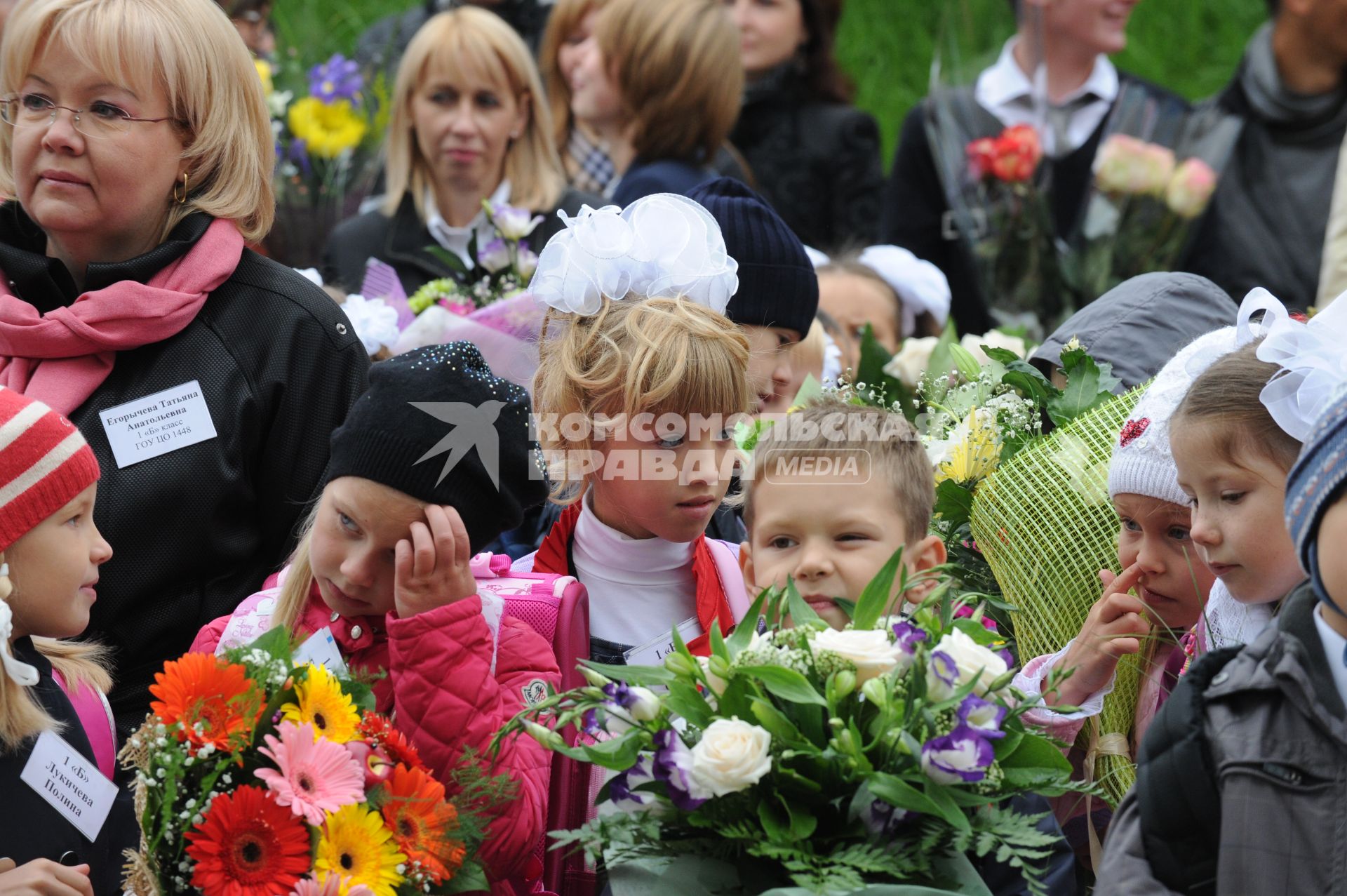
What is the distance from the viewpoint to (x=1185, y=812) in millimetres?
2100

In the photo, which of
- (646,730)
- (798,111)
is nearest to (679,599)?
(646,730)

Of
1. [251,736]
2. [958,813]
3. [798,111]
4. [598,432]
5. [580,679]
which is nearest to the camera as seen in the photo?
[958,813]

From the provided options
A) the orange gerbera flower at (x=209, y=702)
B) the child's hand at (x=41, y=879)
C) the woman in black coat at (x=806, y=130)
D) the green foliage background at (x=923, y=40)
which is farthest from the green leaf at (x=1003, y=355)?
the green foliage background at (x=923, y=40)

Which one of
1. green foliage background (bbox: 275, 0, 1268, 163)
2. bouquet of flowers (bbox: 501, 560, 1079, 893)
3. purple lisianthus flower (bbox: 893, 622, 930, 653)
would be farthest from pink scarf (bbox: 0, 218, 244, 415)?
green foliage background (bbox: 275, 0, 1268, 163)

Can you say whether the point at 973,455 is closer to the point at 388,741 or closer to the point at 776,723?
the point at 776,723

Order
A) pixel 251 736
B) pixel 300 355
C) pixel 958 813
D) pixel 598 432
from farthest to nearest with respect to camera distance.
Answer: pixel 300 355 < pixel 598 432 < pixel 251 736 < pixel 958 813

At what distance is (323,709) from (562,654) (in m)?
0.56

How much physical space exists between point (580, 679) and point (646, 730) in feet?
2.16

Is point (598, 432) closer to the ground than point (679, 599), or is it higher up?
higher up

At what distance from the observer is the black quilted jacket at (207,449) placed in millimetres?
3080

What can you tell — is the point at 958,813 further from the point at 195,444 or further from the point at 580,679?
the point at 195,444

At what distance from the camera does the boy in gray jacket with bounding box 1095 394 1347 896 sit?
2020mm

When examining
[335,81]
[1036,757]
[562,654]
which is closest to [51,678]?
[562,654]

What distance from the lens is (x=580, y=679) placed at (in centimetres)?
281
